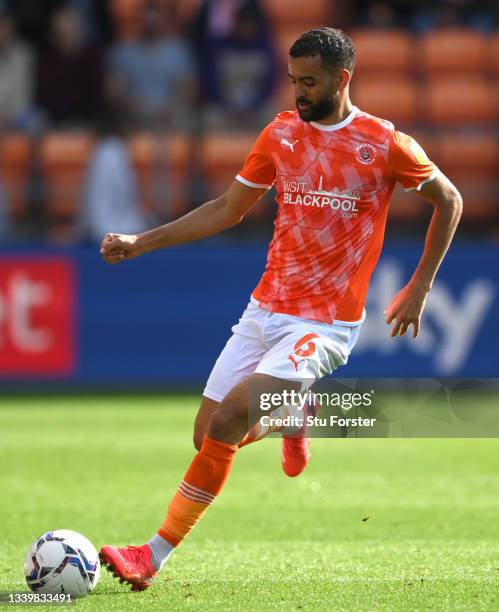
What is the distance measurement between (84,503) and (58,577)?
2535 millimetres

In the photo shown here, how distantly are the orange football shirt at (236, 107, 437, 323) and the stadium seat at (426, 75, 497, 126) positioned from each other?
950 cm

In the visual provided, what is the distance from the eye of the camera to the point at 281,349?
5.40m

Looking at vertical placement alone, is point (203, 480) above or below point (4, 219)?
above

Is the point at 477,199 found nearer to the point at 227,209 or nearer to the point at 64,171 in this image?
the point at 64,171

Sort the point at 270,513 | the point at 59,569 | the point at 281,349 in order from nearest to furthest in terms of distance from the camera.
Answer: the point at 59,569, the point at 281,349, the point at 270,513

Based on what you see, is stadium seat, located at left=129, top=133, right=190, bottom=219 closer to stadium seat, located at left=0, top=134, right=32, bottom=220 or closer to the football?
stadium seat, located at left=0, top=134, right=32, bottom=220

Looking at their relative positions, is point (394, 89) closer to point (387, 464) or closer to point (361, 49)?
point (361, 49)

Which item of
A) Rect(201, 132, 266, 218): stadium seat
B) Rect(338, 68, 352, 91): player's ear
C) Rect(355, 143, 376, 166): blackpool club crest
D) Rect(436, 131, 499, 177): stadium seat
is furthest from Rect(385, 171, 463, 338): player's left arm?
Rect(436, 131, 499, 177): stadium seat

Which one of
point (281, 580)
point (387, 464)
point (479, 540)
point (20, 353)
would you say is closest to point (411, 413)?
point (479, 540)

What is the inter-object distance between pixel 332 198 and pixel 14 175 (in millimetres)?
8029

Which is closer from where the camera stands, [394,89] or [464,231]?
[464,231]

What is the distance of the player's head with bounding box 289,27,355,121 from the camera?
5.36 metres

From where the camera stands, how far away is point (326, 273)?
18.3 feet

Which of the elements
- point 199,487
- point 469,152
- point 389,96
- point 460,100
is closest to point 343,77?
point 199,487
